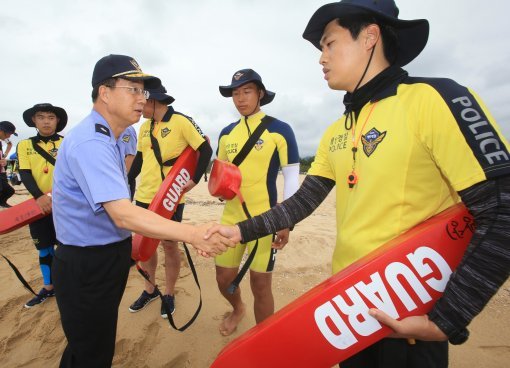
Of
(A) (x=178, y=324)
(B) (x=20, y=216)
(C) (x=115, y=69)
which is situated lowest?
(A) (x=178, y=324)

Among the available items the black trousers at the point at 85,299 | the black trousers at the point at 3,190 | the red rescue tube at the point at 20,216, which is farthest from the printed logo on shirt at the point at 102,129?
the black trousers at the point at 3,190

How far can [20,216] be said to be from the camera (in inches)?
153

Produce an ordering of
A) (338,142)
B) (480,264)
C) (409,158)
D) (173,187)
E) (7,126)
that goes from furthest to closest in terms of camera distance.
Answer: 1. (7,126)
2. (173,187)
3. (338,142)
4. (409,158)
5. (480,264)

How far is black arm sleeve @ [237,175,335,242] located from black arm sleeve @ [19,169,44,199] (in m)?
3.72

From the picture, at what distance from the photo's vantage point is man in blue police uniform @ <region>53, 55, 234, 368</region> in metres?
1.76

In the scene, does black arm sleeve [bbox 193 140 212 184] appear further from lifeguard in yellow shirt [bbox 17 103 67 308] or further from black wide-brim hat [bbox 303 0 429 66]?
black wide-brim hat [bbox 303 0 429 66]

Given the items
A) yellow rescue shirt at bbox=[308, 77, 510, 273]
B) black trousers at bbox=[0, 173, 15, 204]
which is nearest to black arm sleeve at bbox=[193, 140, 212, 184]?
yellow rescue shirt at bbox=[308, 77, 510, 273]

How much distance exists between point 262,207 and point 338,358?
1834mm

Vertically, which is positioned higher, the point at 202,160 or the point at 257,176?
the point at 202,160

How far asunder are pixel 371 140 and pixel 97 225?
181cm

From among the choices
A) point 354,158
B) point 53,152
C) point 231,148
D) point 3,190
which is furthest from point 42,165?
point 354,158

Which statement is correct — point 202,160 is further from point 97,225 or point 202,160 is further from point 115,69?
point 97,225

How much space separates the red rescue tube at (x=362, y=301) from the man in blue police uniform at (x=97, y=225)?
0.70 metres

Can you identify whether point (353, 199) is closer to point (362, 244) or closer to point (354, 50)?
point (362, 244)
